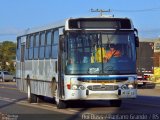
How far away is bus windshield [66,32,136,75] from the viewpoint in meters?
19.1

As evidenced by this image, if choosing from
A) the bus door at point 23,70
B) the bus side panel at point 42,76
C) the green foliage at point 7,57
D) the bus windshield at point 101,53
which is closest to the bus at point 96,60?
the bus windshield at point 101,53

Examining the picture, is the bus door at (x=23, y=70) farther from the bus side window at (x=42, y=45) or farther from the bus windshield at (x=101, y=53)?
the bus windshield at (x=101, y=53)

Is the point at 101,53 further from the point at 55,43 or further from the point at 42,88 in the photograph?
the point at 42,88

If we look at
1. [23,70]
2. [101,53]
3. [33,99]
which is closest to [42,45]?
[33,99]

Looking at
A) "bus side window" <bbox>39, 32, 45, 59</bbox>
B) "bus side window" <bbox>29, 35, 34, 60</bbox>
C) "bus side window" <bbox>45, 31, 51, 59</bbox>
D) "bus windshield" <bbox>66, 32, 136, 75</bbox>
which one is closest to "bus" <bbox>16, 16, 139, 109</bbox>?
"bus windshield" <bbox>66, 32, 136, 75</bbox>

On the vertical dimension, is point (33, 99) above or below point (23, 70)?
below

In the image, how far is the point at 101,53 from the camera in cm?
1922

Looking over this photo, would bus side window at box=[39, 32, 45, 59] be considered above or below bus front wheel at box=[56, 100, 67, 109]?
above

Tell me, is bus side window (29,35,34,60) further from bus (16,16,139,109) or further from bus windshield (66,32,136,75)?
bus windshield (66,32,136,75)

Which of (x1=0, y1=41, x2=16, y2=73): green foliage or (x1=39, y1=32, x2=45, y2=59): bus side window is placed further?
(x1=0, y1=41, x2=16, y2=73): green foliage

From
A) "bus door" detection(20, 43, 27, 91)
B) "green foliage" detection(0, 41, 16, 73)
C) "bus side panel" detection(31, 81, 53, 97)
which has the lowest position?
"bus side panel" detection(31, 81, 53, 97)

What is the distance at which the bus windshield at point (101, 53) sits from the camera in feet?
62.6

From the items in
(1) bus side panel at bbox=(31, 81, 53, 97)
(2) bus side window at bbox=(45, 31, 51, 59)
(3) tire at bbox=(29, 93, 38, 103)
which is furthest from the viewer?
(3) tire at bbox=(29, 93, 38, 103)

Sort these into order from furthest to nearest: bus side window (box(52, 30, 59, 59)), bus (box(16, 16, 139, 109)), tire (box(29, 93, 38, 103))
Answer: tire (box(29, 93, 38, 103)) < bus side window (box(52, 30, 59, 59)) < bus (box(16, 16, 139, 109))
